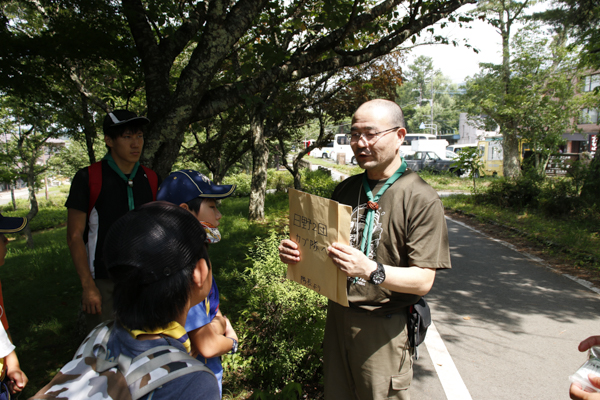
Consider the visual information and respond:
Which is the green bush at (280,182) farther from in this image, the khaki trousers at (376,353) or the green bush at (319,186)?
the khaki trousers at (376,353)

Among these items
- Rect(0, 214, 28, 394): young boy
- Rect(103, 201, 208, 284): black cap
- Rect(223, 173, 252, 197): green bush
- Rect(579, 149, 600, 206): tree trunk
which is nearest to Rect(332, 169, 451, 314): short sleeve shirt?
Rect(103, 201, 208, 284): black cap

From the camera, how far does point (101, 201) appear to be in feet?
8.05

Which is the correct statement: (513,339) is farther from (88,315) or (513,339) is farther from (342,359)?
(88,315)

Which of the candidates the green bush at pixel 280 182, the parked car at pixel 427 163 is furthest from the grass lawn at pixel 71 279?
the parked car at pixel 427 163

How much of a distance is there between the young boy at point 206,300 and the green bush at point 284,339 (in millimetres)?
1318

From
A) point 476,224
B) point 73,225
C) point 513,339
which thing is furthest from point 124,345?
point 476,224

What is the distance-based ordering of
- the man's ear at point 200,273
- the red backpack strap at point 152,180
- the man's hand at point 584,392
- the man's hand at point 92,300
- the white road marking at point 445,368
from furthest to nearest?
the white road marking at point 445,368 → the red backpack strap at point 152,180 → the man's hand at point 92,300 → the man's hand at point 584,392 → the man's ear at point 200,273

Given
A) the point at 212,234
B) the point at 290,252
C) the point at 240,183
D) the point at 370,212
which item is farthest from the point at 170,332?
the point at 240,183

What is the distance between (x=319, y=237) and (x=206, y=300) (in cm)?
58

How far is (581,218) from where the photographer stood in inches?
379

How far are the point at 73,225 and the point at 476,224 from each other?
34.3ft

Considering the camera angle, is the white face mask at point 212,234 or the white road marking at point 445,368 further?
the white road marking at point 445,368

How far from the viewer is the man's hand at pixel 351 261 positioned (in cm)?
167

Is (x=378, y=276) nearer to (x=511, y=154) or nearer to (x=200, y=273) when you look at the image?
(x=200, y=273)
